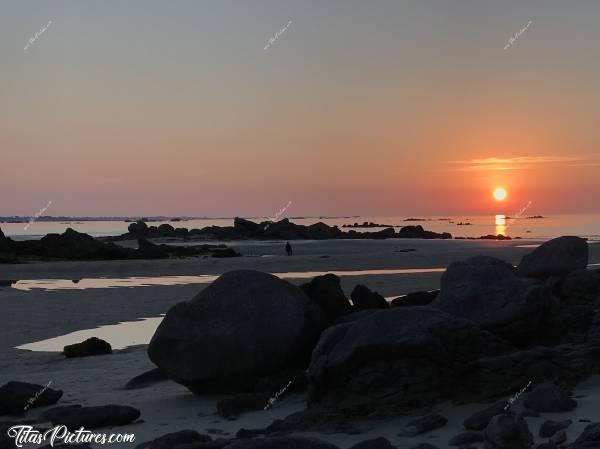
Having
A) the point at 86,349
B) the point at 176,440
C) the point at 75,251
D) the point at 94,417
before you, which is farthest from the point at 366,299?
the point at 75,251

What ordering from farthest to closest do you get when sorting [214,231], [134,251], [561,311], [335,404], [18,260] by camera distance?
[214,231]
[134,251]
[18,260]
[561,311]
[335,404]

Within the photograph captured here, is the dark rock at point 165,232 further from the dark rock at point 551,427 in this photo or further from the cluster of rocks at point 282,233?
the dark rock at point 551,427

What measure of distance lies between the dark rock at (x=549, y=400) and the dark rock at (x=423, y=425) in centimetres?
92

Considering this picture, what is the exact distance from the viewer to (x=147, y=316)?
72.2 ft

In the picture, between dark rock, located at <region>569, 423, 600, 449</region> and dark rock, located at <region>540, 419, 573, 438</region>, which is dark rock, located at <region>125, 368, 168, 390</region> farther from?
dark rock, located at <region>569, 423, 600, 449</region>

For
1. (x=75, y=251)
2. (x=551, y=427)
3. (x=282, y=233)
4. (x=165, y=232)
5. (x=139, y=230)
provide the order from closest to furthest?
1. (x=551, y=427)
2. (x=75, y=251)
3. (x=282, y=233)
4. (x=139, y=230)
5. (x=165, y=232)

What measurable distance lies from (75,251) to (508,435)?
46.4m

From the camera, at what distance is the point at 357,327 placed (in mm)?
9719

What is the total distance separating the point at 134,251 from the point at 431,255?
18712mm

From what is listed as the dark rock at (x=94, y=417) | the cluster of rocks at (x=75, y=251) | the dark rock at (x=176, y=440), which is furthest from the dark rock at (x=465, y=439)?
the cluster of rocks at (x=75, y=251)

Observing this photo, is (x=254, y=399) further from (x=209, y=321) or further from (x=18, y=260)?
(x=18, y=260)

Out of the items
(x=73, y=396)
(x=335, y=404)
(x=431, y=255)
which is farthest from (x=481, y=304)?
(x=431, y=255)

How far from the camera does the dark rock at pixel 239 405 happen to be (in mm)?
10047

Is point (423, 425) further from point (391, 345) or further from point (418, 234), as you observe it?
point (418, 234)
